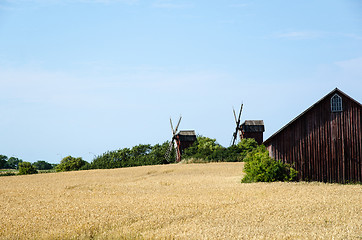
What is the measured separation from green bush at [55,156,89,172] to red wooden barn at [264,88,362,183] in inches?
1127

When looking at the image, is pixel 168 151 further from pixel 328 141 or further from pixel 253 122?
pixel 328 141

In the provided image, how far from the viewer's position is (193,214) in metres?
14.9

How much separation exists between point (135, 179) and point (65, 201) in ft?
44.1

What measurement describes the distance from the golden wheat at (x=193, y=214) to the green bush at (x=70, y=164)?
Result: 25365mm

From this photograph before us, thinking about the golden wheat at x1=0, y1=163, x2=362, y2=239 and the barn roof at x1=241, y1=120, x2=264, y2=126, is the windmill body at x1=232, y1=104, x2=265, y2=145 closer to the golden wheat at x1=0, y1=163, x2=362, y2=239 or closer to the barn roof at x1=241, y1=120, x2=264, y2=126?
the barn roof at x1=241, y1=120, x2=264, y2=126

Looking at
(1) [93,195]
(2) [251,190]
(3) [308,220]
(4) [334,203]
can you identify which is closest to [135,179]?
(1) [93,195]

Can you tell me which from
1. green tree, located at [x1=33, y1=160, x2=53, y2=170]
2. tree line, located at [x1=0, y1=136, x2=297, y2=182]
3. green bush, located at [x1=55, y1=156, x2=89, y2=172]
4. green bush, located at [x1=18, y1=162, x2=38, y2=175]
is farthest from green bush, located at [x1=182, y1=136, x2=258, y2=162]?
green tree, located at [x1=33, y1=160, x2=53, y2=170]

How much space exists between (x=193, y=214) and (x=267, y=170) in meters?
11.8

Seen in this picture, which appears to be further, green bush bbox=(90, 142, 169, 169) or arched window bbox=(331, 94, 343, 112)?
green bush bbox=(90, 142, 169, 169)

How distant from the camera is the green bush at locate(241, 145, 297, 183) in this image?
25742 mm

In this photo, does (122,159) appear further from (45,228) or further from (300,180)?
(45,228)

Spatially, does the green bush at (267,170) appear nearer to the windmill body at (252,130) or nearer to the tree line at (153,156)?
the tree line at (153,156)

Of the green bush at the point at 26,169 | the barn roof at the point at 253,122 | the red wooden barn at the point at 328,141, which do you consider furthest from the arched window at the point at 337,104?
the green bush at the point at 26,169

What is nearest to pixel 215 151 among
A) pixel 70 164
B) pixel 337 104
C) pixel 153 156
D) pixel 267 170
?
pixel 153 156
